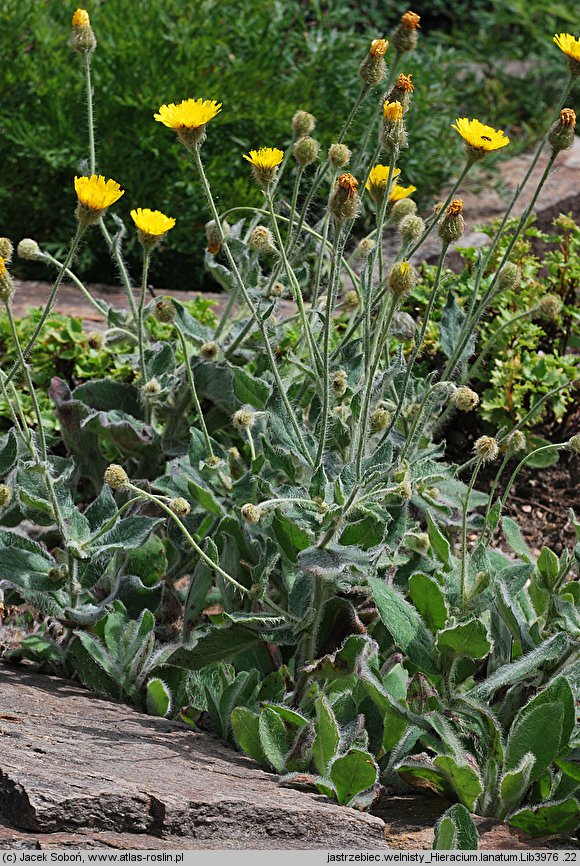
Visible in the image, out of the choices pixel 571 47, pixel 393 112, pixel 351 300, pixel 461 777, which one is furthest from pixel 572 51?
pixel 461 777

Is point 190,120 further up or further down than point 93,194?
further up

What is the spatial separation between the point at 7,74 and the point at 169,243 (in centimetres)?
101

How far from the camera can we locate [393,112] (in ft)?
6.55

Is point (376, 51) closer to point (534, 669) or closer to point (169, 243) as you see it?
point (534, 669)

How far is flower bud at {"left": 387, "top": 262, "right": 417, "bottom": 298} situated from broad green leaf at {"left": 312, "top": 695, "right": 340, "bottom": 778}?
72 cm

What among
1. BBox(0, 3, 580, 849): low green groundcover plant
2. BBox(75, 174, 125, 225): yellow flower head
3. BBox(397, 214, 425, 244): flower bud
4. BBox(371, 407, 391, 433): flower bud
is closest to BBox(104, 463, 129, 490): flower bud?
BBox(0, 3, 580, 849): low green groundcover plant

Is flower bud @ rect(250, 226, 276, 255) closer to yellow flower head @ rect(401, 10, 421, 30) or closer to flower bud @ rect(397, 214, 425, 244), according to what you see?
flower bud @ rect(397, 214, 425, 244)

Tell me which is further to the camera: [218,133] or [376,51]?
[218,133]

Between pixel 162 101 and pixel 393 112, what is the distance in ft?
9.12

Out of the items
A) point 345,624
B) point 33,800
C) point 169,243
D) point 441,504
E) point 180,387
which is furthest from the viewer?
point 169,243

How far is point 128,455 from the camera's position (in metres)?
2.74

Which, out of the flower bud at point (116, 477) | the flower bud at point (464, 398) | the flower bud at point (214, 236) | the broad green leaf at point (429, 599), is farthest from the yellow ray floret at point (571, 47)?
the flower bud at point (116, 477)

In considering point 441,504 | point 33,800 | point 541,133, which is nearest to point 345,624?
point 441,504

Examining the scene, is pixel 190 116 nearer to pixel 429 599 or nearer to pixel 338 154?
pixel 338 154
